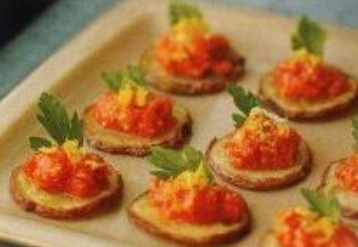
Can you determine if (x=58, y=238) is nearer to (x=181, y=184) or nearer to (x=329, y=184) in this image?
(x=181, y=184)

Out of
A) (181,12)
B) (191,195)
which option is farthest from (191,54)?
(191,195)

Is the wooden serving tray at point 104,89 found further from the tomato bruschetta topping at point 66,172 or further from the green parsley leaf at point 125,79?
the green parsley leaf at point 125,79

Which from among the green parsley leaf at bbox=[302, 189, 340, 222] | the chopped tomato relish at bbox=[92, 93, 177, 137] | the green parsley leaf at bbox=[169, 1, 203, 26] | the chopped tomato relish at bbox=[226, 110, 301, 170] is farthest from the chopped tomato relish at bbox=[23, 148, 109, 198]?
the green parsley leaf at bbox=[169, 1, 203, 26]

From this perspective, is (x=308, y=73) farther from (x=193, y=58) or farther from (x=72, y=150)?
(x=72, y=150)

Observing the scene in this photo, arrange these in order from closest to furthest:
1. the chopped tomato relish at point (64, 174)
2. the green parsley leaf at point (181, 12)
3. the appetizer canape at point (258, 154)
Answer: the chopped tomato relish at point (64, 174)
the appetizer canape at point (258, 154)
the green parsley leaf at point (181, 12)

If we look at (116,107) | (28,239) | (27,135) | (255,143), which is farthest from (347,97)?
(28,239)

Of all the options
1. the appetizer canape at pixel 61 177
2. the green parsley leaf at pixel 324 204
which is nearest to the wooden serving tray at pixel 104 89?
the appetizer canape at pixel 61 177
